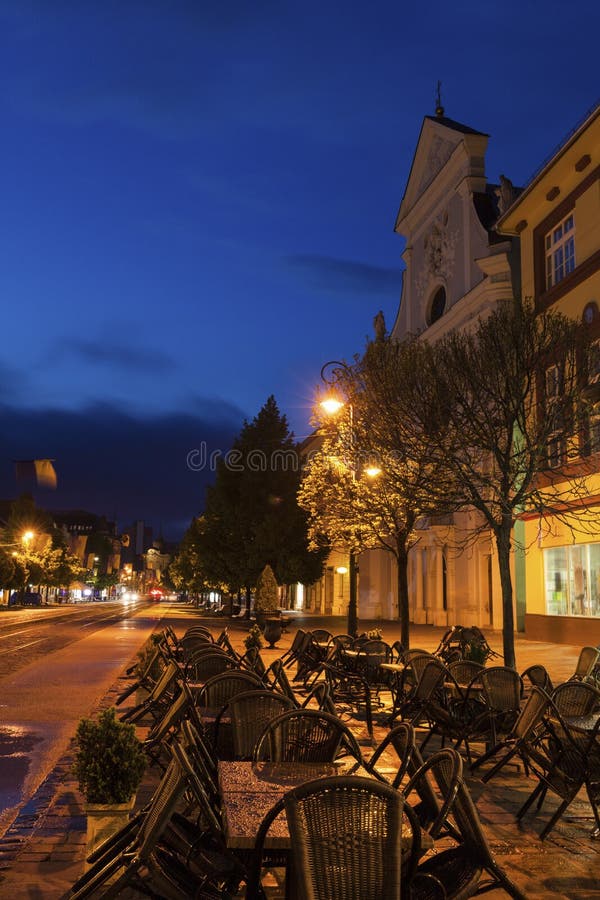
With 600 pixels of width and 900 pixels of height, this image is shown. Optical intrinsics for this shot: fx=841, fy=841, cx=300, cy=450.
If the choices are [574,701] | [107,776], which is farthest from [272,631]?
[107,776]

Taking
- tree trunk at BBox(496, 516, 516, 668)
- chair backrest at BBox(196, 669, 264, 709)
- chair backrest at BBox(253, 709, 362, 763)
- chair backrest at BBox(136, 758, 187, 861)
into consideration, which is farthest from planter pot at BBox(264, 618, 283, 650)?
chair backrest at BBox(136, 758, 187, 861)

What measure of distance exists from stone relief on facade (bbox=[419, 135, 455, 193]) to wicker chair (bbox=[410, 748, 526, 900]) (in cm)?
3979

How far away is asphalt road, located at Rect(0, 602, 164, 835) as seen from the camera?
8266 mm

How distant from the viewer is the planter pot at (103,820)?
4.84m

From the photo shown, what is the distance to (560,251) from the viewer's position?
88.2 feet

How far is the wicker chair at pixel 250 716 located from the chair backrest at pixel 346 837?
294 centimetres

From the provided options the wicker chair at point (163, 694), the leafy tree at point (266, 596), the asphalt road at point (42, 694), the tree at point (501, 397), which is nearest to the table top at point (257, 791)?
the asphalt road at point (42, 694)

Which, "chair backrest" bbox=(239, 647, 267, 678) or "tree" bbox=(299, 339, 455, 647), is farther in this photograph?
"tree" bbox=(299, 339, 455, 647)

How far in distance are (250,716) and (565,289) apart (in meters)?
22.6

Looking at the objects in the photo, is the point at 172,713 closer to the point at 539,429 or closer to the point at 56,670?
the point at 539,429

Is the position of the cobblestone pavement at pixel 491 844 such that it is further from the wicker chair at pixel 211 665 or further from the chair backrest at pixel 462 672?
the wicker chair at pixel 211 665

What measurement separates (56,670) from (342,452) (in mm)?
9474

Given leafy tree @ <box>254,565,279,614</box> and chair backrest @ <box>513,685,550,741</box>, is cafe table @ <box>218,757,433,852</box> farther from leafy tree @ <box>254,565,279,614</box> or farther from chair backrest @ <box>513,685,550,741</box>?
leafy tree @ <box>254,565,279,614</box>

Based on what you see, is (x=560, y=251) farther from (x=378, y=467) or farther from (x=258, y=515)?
(x=258, y=515)
